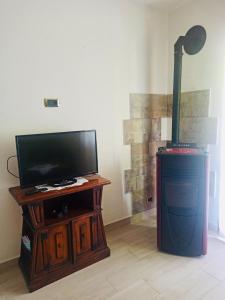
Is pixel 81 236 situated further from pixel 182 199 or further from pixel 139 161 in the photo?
pixel 139 161

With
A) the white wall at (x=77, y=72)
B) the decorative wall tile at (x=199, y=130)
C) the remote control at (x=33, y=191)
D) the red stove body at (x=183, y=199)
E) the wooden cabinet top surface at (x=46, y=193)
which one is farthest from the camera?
the decorative wall tile at (x=199, y=130)

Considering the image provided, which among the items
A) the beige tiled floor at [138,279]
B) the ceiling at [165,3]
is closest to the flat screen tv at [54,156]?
the beige tiled floor at [138,279]

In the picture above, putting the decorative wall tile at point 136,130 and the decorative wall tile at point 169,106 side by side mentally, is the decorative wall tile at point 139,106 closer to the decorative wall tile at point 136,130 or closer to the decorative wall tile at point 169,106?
the decorative wall tile at point 136,130

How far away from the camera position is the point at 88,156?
212 cm

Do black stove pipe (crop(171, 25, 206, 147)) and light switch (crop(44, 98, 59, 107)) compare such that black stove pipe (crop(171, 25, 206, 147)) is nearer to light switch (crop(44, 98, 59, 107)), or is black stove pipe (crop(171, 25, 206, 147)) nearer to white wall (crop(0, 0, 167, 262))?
white wall (crop(0, 0, 167, 262))

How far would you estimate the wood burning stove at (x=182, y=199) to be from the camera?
6.61ft

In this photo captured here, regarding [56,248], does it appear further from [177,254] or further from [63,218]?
[177,254]

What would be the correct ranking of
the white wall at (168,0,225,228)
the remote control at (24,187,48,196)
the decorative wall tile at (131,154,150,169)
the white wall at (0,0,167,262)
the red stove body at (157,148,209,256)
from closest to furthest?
the remote control at (24,187,48,196) → the white wall at (0,0,167,262) → the red stove body at (157,148,209,256) → the white wall at (168,0,225,228) → the decorative wall tile at (131,154,150,169)

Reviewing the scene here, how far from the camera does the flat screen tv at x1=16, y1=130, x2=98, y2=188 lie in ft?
5.84

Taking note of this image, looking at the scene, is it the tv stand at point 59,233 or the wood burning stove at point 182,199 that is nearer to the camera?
the tv stand at point 59,233

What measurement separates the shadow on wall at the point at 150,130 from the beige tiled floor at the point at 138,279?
74 centimetres

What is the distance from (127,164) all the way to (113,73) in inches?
42.0

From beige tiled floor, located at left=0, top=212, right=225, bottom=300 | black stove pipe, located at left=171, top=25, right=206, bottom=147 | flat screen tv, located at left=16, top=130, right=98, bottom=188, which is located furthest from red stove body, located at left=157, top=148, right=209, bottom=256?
flat screen tv, located at left=16, top=130, right=98, bottom=188

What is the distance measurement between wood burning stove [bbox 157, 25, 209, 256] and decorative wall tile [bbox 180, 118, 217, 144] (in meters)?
0.39
